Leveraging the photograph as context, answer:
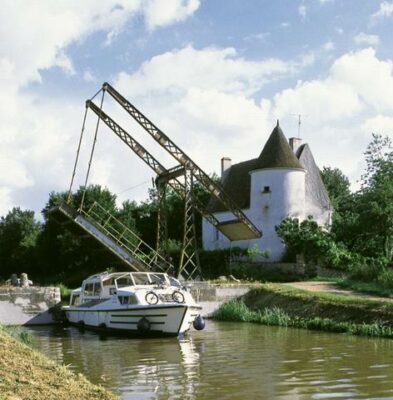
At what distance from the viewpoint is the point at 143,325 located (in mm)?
23156

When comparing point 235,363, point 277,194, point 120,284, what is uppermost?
point 277,194

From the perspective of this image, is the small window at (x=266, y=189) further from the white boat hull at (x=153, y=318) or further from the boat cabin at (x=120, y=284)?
the white boat hull at (x=153, y=318)

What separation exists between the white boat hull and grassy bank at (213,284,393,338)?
13.4 ft

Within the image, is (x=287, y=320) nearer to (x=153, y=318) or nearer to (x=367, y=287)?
(x=153, y=318)

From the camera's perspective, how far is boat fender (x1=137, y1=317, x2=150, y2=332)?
2316 centimetres

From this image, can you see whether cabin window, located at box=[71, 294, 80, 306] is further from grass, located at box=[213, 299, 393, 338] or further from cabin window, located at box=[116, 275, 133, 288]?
grass, located at box=[213, 299, 393, 338]

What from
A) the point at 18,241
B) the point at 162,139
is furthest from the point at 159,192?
the point at 18,241

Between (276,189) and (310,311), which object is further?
(276,189)

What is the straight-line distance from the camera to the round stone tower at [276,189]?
45281 millimetres

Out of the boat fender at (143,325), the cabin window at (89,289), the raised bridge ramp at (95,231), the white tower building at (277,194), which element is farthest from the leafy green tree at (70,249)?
the boat fender at (143,325)

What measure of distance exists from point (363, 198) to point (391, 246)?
3.58 metres

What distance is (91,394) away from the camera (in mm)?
10594

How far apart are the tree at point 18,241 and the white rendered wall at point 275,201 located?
2461cm

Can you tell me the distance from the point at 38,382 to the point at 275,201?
35769 millimetres
